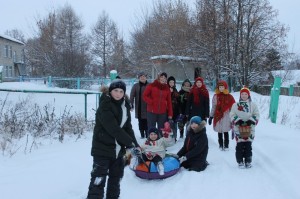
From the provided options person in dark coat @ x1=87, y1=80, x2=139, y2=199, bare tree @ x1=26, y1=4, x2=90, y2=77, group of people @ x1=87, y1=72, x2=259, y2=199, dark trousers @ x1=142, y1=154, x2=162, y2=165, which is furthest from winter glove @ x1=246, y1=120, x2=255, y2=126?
bare tree @ x1=26, y1=4, x2=90, y2=77

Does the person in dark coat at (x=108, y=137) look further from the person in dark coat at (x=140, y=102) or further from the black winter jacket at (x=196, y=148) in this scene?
the person in dark coat at (x=140, y=102)

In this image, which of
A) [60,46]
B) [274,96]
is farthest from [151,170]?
[60,46]

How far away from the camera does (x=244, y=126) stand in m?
5.75

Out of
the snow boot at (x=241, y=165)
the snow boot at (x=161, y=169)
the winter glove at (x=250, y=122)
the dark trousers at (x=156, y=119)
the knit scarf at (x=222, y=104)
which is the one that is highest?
the knit scarf at (x=222, y=104)

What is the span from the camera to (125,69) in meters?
40.5

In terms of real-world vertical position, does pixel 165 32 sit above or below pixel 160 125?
above

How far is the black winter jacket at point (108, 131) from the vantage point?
3828 millimetres

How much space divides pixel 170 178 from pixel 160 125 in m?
2.23

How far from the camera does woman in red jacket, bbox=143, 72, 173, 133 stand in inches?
283

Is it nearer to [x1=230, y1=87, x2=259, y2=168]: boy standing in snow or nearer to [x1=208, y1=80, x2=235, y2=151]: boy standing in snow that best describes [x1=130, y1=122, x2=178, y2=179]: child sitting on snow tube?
[x1=230, y1=87, x2=259, y2=168]: boy standing in snow

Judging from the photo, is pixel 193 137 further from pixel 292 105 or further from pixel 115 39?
pixel 115 39

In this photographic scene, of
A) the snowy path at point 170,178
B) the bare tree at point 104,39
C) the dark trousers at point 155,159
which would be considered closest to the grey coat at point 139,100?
the snowy path at point 170,178

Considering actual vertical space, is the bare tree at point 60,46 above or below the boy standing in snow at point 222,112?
above

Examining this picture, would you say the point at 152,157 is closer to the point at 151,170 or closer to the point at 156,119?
the point at 151,170
